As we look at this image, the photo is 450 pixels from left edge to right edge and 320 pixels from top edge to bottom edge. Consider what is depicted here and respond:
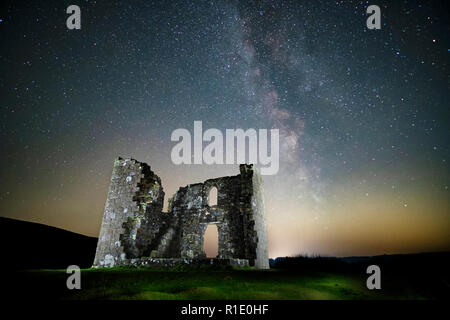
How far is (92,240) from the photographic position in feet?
134

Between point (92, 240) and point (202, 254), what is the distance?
34827 millimetres

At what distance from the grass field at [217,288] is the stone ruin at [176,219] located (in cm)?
399

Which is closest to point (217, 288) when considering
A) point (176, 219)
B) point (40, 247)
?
point (176, 219)

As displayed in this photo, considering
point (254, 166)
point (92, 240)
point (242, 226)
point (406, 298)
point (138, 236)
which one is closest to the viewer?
point (406, 298)

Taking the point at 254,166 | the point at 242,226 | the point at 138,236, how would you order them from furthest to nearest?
the point at 254,166 → the point at 242,226 → the point at 138,236

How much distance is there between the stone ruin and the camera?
1252 centimetres

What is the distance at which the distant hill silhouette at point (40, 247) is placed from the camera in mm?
28900

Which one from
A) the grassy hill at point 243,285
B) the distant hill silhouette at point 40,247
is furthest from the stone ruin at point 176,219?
the distant hill silhouette at point 40,247

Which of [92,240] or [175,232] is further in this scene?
[92,240]

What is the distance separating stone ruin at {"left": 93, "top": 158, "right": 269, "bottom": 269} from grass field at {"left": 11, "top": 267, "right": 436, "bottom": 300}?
3.99 meters

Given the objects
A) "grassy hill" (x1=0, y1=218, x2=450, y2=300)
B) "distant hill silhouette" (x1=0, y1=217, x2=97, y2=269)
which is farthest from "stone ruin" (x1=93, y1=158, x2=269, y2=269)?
"distant hill silhouette" (x1=0, y1=217, x2=97, y2=269)

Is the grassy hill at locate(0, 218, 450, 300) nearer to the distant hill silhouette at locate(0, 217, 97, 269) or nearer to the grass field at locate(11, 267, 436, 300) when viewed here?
the grass field at locate(11, 267, 436, 300)
